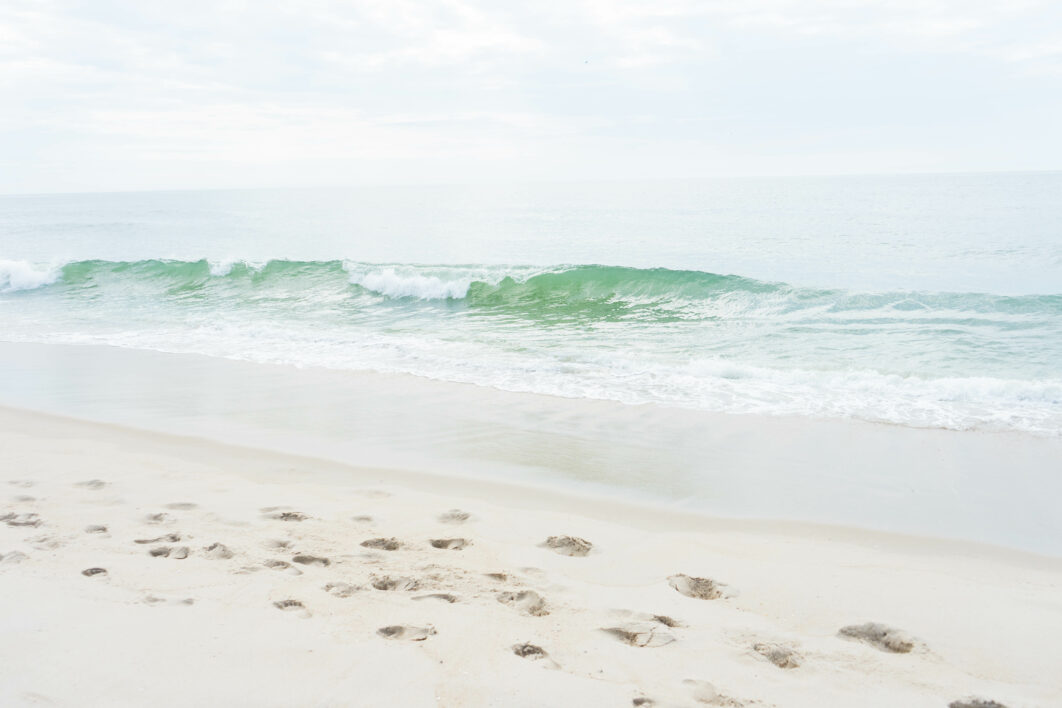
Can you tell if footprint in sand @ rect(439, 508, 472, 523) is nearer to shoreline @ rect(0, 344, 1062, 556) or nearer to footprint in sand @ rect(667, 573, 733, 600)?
shoreline @ rect(0, 344, 1062, 556)

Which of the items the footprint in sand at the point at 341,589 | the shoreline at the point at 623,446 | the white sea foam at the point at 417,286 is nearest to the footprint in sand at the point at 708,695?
the footprint in sand at the point at 341,589

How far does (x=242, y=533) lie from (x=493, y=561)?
1602 mm

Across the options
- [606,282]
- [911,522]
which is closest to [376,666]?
[911,522]

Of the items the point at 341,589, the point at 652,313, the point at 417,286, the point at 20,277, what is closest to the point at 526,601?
the point at 341,589

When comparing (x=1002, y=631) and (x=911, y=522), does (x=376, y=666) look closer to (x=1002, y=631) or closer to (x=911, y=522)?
(x=1002, y=631)

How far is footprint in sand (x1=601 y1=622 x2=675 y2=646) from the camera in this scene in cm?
322

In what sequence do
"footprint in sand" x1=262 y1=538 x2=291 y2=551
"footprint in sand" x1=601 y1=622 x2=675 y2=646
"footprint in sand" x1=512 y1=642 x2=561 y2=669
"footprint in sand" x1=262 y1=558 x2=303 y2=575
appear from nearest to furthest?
1. "footprint in sand" x1=512 y1=642 x2=561 y2=669
2. "footprint in sand" x1=601 y1=622 x2=675 y2=646
3. "footprint in sand" x1=262 y1=558 x2=303 y2=575
4. "footprint in sand" x1=262 y1=538 x2=291 y2=551

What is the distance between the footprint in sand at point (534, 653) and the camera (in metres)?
2.97

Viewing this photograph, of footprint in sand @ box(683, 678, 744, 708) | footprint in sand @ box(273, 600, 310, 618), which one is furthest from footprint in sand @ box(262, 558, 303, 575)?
footprint in sand @ box(683, 678, 744, 708)

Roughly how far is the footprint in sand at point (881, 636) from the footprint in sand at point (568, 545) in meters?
1.50

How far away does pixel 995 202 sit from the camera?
4906 cm

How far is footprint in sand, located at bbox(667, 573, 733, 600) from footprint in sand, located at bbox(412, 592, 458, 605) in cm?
122

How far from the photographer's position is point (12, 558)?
12.5 ft

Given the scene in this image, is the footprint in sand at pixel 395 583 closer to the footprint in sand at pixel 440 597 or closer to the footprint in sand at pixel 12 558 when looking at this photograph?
the footprint in sand at pixel 440 597
